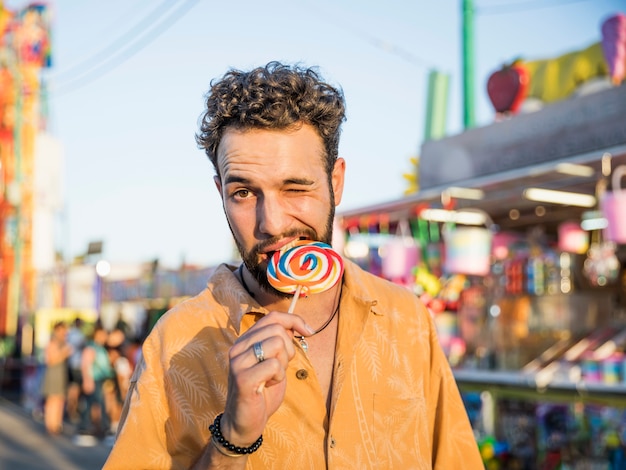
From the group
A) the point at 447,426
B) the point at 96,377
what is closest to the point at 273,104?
the point at 447,426

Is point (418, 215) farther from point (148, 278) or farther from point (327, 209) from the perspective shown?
point (148, 278)

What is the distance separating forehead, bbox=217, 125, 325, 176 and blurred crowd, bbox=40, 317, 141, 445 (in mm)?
9817

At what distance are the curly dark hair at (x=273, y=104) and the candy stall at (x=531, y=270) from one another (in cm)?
386

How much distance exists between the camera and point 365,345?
1.96 meters

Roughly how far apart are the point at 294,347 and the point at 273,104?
2.04ft

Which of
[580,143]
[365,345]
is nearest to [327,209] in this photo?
[365,345]

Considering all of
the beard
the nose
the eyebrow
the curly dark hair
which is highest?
the curly dark hair

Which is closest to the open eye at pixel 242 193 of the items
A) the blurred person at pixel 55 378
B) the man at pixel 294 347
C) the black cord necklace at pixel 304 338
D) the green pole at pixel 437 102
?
the man at pixel 294 347

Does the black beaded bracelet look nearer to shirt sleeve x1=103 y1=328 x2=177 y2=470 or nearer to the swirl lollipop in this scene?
shirt sleeve x1=103 y1=328 x2=177 y2=470

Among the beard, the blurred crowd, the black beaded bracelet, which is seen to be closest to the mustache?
the beard

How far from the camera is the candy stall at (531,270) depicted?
221 inches

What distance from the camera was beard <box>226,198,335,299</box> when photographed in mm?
1862

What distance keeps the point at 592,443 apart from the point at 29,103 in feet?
69.0

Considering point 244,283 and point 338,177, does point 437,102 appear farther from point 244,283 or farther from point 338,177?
point 244,283
